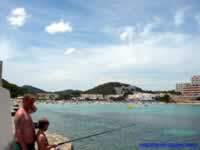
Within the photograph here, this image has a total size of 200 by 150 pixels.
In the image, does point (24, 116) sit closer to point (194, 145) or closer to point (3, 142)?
point (3, 142)

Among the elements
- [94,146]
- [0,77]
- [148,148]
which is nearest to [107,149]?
[94,146]

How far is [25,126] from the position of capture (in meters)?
5.80

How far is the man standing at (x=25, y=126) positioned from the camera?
577 centimetres

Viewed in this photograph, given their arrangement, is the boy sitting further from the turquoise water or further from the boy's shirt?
the turquoise water

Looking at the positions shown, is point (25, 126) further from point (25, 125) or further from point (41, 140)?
point (41, 140)

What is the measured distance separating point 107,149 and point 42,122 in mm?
15674

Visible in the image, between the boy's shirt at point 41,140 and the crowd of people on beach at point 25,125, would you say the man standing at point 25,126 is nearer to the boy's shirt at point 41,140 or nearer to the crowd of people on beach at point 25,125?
the crowd of people on beach at point 25,125

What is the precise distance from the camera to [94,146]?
21578 mm

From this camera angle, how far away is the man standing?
227 inches

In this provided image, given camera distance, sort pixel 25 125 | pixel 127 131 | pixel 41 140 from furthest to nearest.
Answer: pixel 127 131 < pixel 41 140 < pixel 25 125

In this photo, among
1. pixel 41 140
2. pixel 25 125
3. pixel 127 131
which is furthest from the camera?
pixel 127 131

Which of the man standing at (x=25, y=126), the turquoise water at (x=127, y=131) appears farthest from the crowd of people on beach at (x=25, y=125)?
the turquoise water at (x=127, y=131)

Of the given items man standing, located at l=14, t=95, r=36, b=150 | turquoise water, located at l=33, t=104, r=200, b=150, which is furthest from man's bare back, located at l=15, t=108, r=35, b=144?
turquoise water, located at l=33, t=104, r=200, b=150

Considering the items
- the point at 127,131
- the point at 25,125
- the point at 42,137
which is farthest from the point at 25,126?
the point at 127,131
